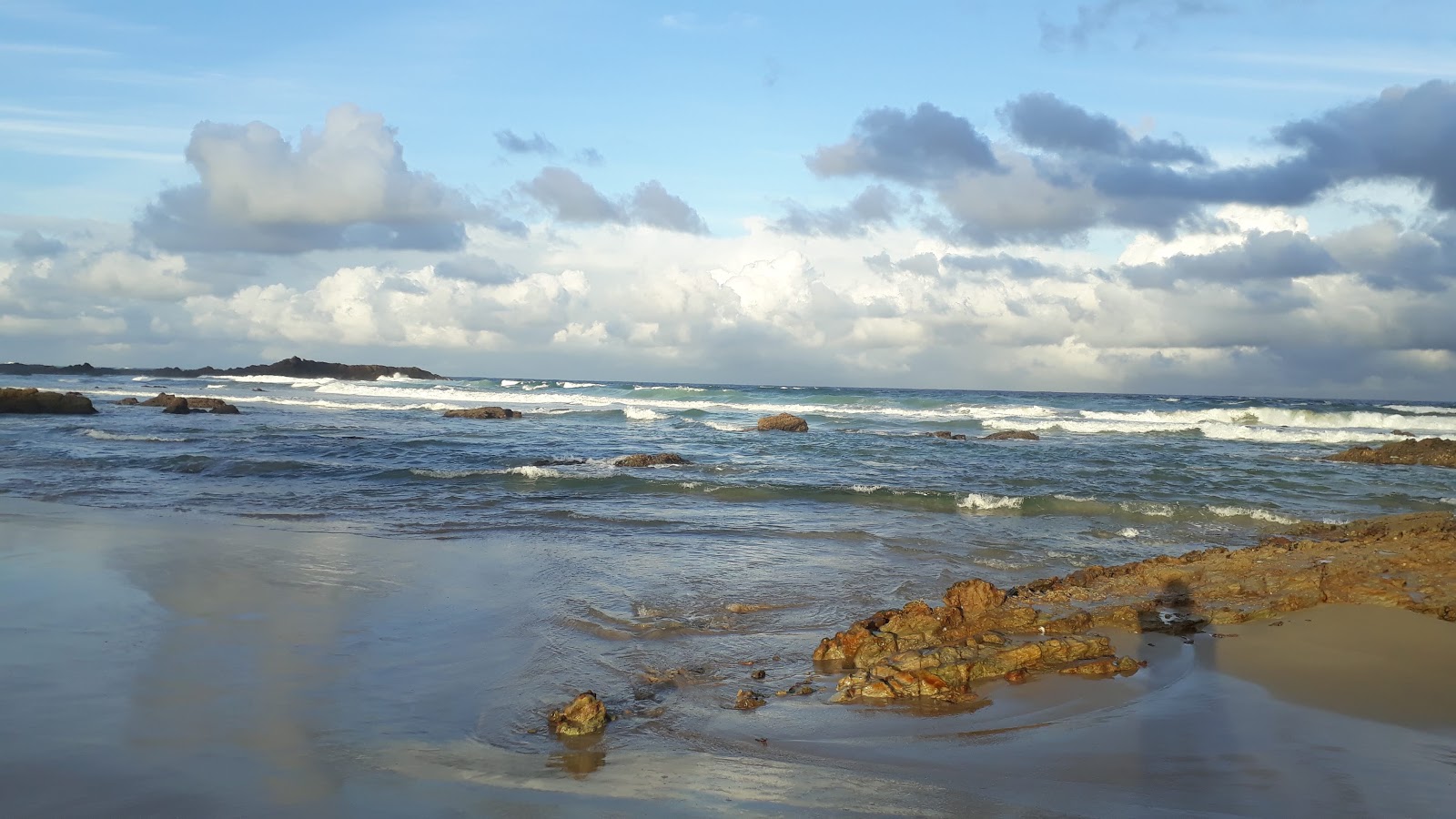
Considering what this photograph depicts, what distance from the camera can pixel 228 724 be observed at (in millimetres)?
4609

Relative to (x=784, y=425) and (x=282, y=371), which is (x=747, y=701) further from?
(x=282, y=371)

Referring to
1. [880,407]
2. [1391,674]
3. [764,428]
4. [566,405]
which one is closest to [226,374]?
[566,405]

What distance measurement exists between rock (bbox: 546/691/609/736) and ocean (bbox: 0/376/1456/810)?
4.1 inches

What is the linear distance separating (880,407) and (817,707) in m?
47.9

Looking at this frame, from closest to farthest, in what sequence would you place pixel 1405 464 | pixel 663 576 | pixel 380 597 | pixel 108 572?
pixel 380 597 → pixel 108 572 → pixel 663 576 → pixel 1405 464

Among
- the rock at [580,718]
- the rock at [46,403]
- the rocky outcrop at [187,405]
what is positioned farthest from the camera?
the rocky outcrop at [187,405]

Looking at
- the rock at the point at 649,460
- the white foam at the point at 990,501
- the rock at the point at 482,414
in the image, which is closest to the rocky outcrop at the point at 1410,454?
the white foam at the point at 990,501

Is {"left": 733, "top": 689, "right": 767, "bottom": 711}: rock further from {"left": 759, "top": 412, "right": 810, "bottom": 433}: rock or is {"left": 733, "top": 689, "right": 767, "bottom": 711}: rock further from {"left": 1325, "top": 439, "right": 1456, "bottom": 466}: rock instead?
{"left": 759, "top": 412, "right": 810, "bottom": 433}: rock

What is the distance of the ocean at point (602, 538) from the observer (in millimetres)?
5297

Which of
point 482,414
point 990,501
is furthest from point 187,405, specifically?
point 990,501

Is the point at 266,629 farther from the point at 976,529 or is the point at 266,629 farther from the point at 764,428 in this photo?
the point at 764,428

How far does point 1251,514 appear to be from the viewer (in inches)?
545

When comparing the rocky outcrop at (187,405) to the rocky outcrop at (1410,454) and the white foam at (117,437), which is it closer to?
the white foam at (117,437)

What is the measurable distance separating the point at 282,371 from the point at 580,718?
317 feet
